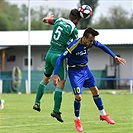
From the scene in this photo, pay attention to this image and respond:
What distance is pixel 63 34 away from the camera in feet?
45.2

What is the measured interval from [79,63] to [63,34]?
97 centimetres

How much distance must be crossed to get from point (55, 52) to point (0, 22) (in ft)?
268

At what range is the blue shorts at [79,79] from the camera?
516 inches

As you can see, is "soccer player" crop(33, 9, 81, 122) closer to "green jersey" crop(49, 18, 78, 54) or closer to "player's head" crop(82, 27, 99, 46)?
"green jersey" crop(49, 18, 78, 54)

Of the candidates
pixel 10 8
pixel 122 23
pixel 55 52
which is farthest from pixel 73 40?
pixel 10 8

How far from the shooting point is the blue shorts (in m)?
13.1

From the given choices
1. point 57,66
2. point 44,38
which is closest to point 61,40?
point 57,66

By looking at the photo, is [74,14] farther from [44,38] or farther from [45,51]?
[45,51]

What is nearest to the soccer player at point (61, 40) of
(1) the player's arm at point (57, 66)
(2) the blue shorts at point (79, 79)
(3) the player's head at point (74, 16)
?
(3) the player's head at point (74, 16)

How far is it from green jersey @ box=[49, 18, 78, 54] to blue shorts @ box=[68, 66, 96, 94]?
2.65 ft

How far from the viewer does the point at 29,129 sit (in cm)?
1309

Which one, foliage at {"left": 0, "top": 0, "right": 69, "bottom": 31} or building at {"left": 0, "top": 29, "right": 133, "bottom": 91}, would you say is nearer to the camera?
building at {"left": 0, "top": 29, "right": 133, "bottom": 91}

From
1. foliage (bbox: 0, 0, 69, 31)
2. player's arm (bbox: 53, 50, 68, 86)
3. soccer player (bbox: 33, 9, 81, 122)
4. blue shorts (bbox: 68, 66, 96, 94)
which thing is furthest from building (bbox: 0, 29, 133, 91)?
foliage (bbox: 0, 0, 69, 31)

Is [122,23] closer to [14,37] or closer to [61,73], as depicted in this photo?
[14,37]
